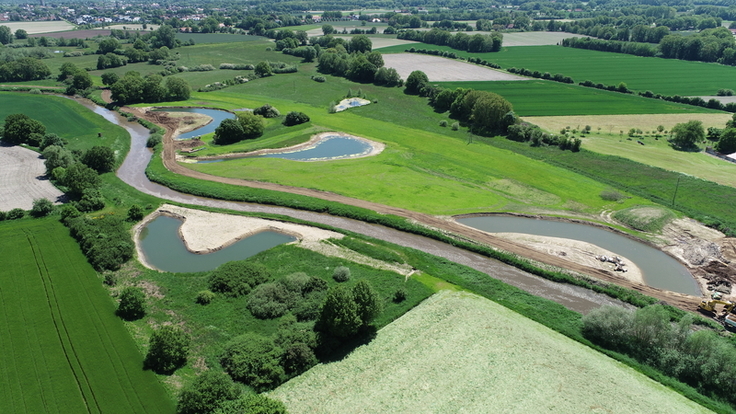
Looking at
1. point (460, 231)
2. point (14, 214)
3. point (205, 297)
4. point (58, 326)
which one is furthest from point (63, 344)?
point (460, 231)

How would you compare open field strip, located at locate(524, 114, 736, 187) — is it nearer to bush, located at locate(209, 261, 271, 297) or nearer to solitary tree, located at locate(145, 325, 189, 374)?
bush, located at locate(209, 261, 271, 297)

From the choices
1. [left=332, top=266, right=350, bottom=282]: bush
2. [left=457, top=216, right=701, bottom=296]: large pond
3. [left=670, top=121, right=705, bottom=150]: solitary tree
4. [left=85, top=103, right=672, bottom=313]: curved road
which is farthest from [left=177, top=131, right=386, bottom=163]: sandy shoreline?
[left=670, top=121, right=705, bottom=150]: solitary tree

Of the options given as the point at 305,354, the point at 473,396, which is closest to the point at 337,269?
the point at 305,354

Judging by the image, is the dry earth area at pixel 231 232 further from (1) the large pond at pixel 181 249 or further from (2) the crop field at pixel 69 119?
(2) the crop field at pixel 69 119

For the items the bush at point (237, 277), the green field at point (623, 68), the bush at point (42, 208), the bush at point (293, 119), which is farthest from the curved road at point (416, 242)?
the green field at point (623, 68)

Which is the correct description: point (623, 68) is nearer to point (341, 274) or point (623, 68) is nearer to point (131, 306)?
point (341, 274)

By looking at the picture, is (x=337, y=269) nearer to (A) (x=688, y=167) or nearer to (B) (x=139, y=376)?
(B) (x=139, y=376)

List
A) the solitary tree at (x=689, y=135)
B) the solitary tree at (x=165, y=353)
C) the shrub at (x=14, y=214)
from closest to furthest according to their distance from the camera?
the solitary tree at (x=165, y=353) → the shrub at (x=14, y=214) → the solitary tree at (x=689, y=135)
